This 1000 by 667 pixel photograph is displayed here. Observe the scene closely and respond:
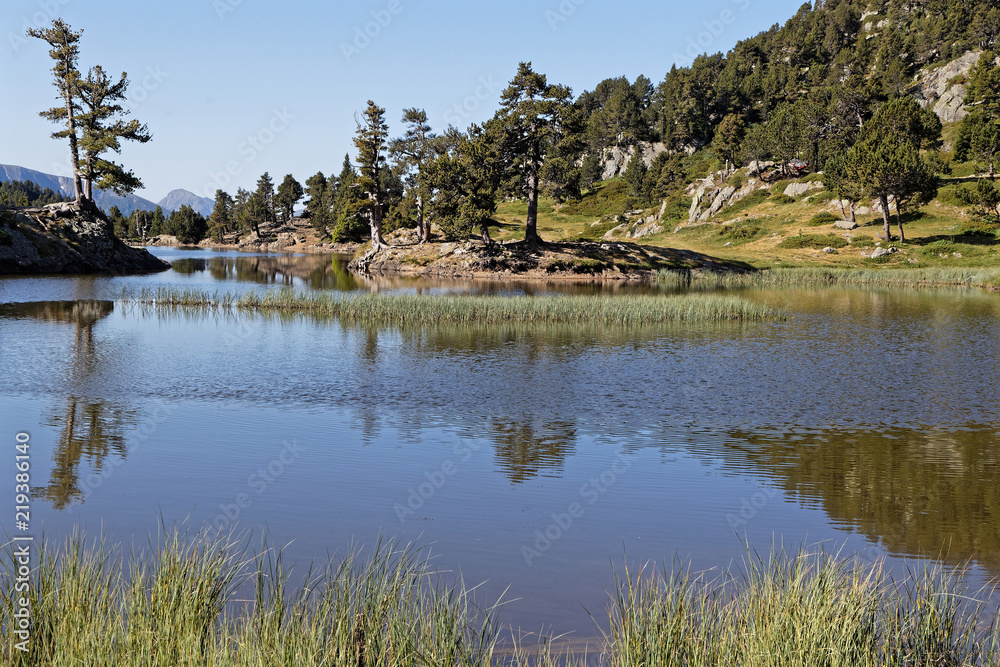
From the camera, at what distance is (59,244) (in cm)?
6153

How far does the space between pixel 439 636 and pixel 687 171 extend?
145 m

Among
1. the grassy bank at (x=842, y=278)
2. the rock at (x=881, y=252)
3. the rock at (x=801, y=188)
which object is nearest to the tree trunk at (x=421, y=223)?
the grassy bank at (x=842, y=278)

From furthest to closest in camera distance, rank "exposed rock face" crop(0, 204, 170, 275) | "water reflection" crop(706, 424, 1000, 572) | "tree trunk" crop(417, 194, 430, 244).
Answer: "tree trunk" crop(417, 194, 430, 244) < "exposed rock face" crop(0, 204, 170, 275) < "water reflection" crop(706, 424, 1000, 572)

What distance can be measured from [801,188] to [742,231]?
18.5 meters

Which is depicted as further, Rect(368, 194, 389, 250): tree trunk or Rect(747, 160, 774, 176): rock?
Rect(747, 160, 774, 176): rock

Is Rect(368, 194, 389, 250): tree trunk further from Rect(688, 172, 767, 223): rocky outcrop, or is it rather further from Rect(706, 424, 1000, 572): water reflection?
Rect(706, 424, 1000, 572): water reflection

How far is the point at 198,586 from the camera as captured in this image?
6449 millimetres

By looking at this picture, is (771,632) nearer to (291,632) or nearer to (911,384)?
(291,632)

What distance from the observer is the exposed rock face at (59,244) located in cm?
5831

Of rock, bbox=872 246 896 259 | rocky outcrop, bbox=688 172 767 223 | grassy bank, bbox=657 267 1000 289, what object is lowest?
grassy bank, bbox=657 267 1000 289

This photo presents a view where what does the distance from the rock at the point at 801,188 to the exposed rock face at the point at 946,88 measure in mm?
35405

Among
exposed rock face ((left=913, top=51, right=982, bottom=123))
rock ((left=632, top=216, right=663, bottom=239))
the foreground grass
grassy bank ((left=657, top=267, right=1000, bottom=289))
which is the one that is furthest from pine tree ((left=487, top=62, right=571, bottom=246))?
exposed rock face ((left=913, top=51, right=982, bottom=123))

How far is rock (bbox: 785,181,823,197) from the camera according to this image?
343 feet

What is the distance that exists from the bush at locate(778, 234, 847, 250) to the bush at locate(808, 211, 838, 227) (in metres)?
6.86
